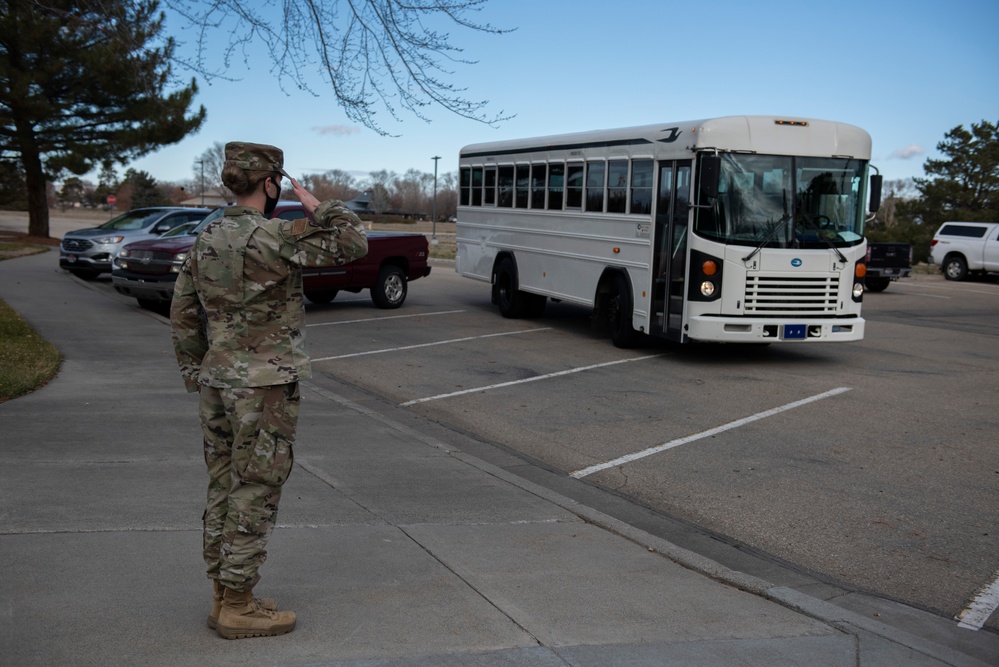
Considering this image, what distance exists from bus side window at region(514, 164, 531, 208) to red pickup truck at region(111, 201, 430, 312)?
2.85m

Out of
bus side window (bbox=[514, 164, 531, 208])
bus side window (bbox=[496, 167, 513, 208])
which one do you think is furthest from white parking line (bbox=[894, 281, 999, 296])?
bus side window (bbox=[514, 164, 531, 208])

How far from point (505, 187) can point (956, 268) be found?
20.5 metres

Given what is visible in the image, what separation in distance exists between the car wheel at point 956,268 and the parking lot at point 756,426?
1651cm

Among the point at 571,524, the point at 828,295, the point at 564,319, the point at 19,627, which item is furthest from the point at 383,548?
the point at 564,319

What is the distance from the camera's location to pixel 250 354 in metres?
4.02

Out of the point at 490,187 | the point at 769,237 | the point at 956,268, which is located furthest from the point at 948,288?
the point at 769,237

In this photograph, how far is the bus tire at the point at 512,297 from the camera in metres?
17.6

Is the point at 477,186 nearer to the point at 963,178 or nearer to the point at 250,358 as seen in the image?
the point at 250,358

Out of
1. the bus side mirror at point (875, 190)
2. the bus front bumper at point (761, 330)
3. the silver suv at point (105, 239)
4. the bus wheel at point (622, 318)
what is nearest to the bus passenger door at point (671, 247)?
the bus front bumper at point (761, 330)

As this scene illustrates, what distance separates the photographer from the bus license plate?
41.1 ft

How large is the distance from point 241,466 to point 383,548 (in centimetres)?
152

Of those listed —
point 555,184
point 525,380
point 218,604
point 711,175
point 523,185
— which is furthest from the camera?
point 523,185

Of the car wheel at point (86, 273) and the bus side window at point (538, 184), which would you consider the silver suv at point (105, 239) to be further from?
the bus side window at point (538, 184)

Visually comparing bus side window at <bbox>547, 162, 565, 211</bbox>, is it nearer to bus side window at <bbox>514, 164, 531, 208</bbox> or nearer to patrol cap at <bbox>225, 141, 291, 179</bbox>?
bus side window at <bbox>514, 164, 531, 208</bbox>
